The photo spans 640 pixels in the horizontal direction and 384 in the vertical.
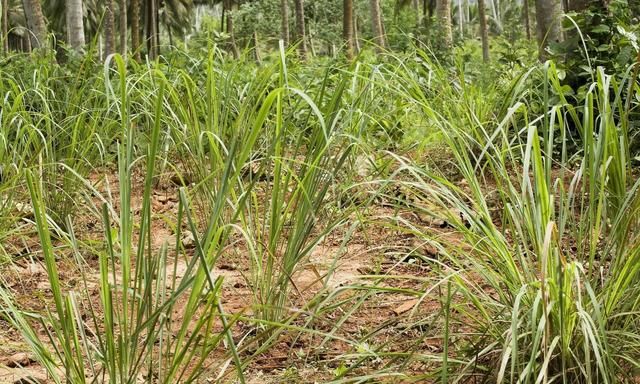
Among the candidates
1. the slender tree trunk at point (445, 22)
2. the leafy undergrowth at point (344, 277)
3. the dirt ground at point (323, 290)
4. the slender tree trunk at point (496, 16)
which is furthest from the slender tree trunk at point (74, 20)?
the slender tree trunk at point (496, 16)

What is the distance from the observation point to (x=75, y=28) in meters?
9.13

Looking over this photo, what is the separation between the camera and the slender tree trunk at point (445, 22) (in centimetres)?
1025

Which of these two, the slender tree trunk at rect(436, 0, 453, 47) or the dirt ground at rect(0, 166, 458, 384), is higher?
the slender tree trunk at rect(436, 0, 453, 47)

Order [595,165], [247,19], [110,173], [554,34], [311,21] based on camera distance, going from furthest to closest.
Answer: [311,21] < [247,19] < [554,34] < [110,173] < [595,165]

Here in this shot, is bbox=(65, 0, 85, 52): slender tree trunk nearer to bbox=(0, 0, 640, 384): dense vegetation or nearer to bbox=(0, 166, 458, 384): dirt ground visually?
bbox=(0, 0, 640, 384): dense vegetation

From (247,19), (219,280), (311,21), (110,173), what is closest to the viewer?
(219,280)

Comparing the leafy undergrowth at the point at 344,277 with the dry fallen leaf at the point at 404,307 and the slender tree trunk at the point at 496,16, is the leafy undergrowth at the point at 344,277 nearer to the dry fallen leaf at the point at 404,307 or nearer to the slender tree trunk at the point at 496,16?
the dry fallen leaf at the point at 404,307

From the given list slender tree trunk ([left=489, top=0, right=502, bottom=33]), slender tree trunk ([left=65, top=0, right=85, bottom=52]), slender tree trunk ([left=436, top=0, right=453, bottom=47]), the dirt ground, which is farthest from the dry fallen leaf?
slender tree trunk ([left=489, top=0, right=502, bottom=33])

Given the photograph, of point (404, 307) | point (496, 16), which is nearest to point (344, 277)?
point (404, 307)

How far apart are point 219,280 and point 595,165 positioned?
0.84m

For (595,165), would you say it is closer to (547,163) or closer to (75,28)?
(547,163)

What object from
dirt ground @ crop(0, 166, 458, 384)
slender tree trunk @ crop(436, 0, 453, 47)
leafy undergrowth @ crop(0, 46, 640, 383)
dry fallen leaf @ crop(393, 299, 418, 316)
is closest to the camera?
leafy undergrowth @ crop(0, 46, 640, 383)

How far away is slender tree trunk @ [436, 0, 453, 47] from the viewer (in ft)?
33.6

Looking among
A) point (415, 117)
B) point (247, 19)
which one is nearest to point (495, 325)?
point (415, 117)
